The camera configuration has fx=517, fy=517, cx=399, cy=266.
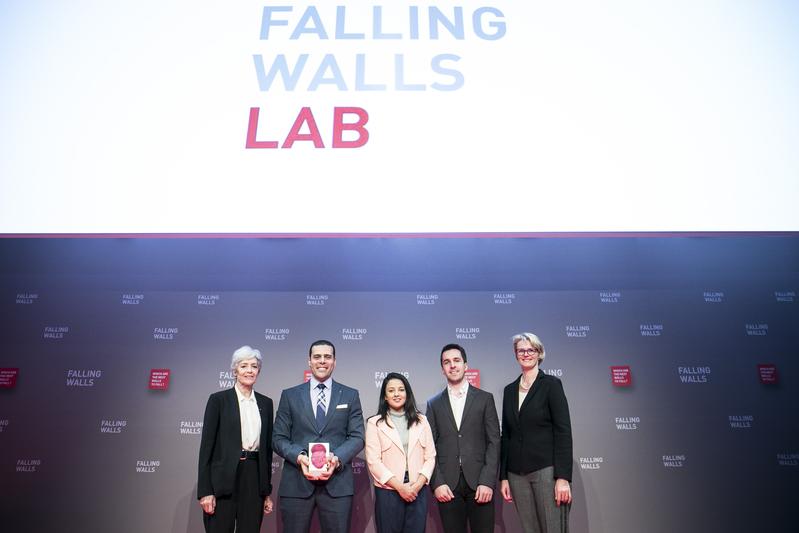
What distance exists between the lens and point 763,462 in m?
3.48

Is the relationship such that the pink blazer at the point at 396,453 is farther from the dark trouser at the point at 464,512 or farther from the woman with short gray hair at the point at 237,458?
the woman with short gray hair at the point at 237,458

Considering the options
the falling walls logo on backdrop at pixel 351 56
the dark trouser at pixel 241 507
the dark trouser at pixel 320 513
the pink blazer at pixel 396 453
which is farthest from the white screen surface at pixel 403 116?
the dark trouser at pixel 320 513

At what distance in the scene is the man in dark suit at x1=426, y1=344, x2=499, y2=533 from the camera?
2.62m

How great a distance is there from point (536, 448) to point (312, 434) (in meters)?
1.15

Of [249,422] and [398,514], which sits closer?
[398,514]

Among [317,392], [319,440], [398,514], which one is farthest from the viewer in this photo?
[317,392]

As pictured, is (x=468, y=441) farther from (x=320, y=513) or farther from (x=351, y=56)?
(x=351, y=56)

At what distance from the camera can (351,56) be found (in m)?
2.81

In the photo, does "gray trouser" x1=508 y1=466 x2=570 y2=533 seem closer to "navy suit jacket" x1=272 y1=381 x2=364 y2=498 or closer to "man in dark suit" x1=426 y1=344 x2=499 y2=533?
"man in dark suit" x1=426 y1=344 x2=499 y2=533

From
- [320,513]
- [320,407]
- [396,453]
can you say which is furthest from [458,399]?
[320,513]

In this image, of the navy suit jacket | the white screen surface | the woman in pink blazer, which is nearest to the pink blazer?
the woman in pink blazer

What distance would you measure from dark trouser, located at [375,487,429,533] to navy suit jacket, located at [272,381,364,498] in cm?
19

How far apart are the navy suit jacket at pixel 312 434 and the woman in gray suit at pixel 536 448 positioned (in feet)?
2.62

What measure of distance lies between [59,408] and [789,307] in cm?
526
